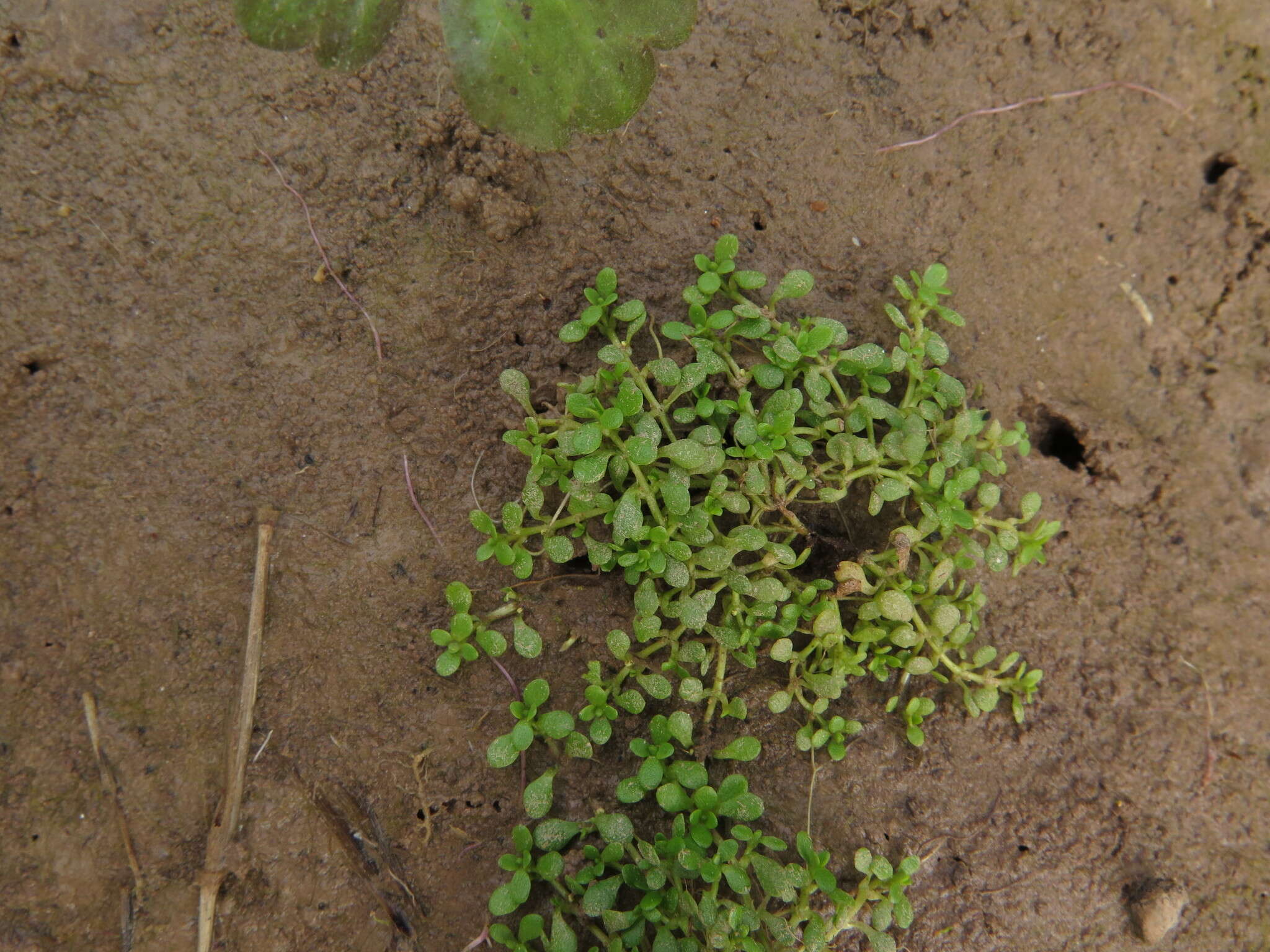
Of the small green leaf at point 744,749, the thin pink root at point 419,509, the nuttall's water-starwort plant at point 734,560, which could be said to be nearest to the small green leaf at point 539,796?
the nuttall's water-starwort plant at point 734,560

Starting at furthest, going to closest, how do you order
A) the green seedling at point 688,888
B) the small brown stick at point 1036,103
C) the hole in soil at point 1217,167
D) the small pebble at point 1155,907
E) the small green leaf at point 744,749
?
1. the hole in soil at point 1217,167
2. the small brown stick at point 1036,103
3. the small pebble at point 1155,907
4. the small green leaf at point 744,749
5. the green seedling at point 688,888

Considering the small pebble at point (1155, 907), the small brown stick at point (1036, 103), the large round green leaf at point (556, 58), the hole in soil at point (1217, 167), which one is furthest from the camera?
the hole in soil at point (1217, 167)

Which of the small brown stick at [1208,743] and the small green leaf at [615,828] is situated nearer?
the small green leaf at [615,828]

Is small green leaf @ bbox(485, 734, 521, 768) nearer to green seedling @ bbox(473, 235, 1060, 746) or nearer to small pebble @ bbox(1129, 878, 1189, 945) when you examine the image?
green seedling @ bbox(473, 235, 1060, 746)

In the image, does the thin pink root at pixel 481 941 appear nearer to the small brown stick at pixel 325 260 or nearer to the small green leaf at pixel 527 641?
the small green leaf at pixel 527 641

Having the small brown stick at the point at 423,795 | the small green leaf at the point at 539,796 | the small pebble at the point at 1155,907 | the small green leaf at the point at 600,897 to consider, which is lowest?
the small brown stick at the point at 423,795

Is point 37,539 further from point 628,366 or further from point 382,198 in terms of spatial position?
point 628,366
